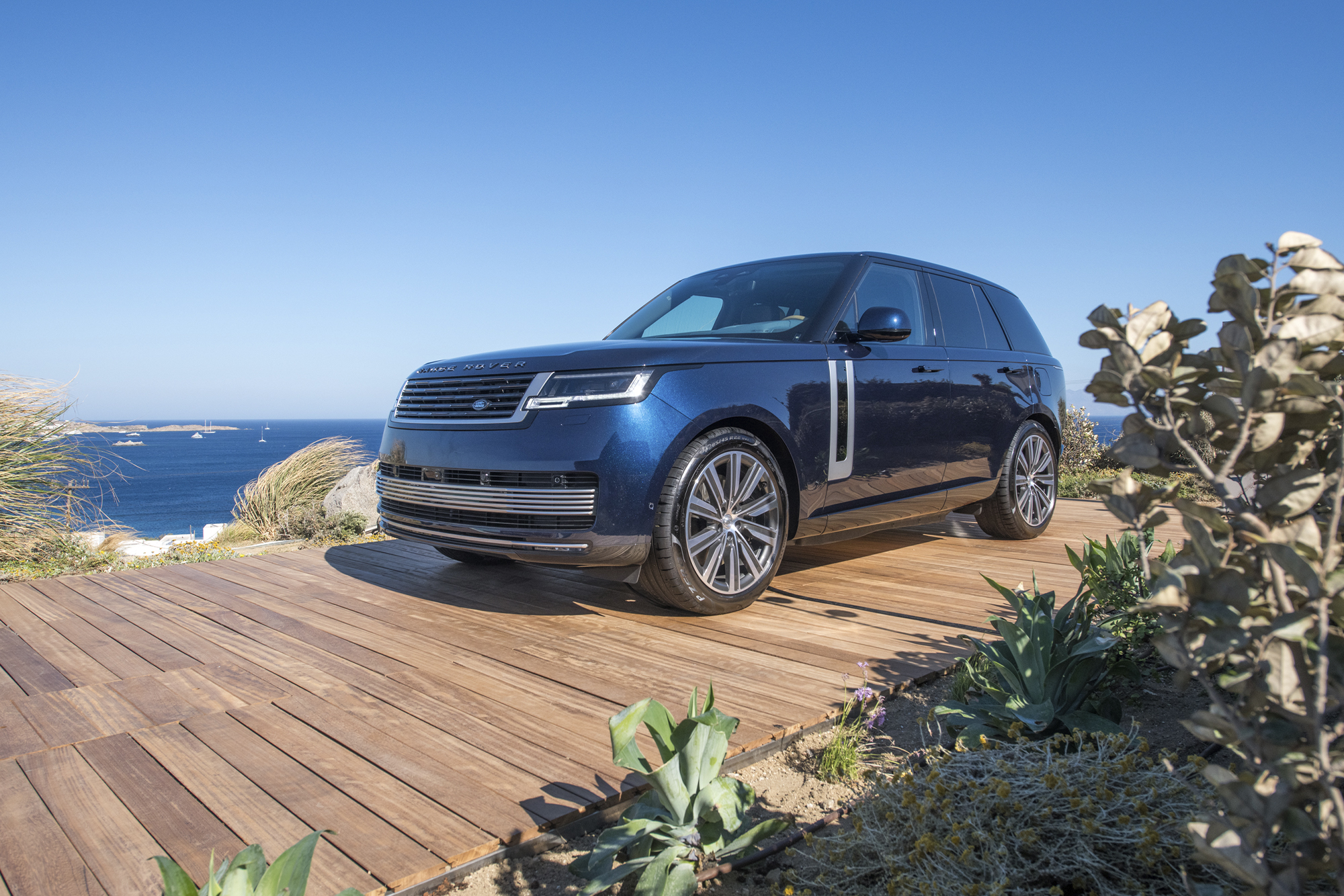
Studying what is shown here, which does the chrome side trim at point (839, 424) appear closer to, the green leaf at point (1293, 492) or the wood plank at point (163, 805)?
the wood plank at point (163, 805)

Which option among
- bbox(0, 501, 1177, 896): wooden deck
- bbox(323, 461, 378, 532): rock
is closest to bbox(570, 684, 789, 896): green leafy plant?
→ bbox(0, 501, 1177, 896): wooden deck

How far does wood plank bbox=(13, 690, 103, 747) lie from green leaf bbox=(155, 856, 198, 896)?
4.77 feet

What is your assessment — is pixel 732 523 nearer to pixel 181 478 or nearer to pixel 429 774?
pixel 429 774

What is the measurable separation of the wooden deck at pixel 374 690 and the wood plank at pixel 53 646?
2 cm

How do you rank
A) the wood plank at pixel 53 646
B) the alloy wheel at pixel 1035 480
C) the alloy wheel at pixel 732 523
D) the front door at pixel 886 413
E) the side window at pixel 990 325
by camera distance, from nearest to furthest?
the wood plank at pixel 53 646 → the alloy wheel at pixel 732 523 → the front door at pixel 886 413 → the side window at pixel 990 325 → the alloy wheel at pixel 1035 480

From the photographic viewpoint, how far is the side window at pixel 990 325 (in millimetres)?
5461

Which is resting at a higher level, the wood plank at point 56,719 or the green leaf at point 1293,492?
the green leaf at point 1293,492

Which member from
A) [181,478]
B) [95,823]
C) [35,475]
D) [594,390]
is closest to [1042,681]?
[594,390]

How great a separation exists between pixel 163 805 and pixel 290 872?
3.00 ft

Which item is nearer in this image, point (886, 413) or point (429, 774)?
point (429, 774)

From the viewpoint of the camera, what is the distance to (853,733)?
2.39 metres

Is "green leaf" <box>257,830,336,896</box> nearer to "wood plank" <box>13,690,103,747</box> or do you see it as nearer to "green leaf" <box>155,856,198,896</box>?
"green leaf" <box>155,856,198,896</box>

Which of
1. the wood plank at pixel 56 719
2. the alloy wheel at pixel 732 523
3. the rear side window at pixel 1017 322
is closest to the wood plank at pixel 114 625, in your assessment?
the wood plank at pixel 56 719

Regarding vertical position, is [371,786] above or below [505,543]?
below
